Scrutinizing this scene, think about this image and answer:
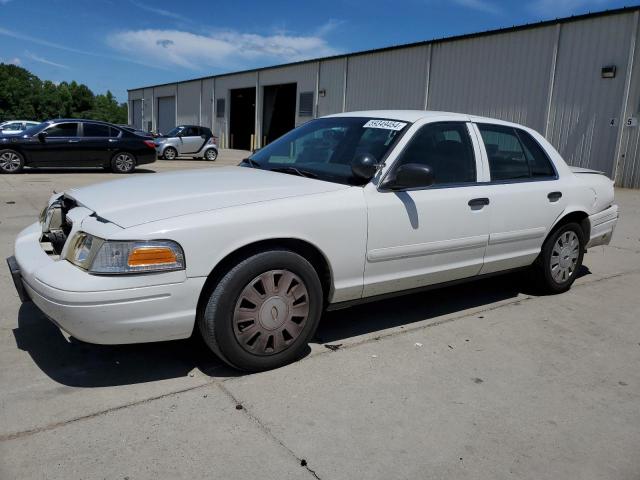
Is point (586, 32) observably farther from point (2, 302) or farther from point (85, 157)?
point (2, 302)

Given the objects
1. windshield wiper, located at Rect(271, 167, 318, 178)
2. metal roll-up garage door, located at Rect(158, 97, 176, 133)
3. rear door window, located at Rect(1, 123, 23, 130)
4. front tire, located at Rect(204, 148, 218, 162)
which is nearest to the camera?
windshield wiper, located at Rect(271, 167, 318, 178)

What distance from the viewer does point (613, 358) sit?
382 cm

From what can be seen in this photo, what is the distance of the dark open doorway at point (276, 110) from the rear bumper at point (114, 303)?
31.1 metres

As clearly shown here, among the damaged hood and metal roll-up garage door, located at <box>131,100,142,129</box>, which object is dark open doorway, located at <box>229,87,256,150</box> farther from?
the damaged hood

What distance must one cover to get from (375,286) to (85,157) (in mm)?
12944

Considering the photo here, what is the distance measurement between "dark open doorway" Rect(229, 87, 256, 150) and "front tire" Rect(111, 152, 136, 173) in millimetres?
22262

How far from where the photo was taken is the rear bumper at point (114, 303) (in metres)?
2.77

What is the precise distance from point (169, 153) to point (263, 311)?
2080cm

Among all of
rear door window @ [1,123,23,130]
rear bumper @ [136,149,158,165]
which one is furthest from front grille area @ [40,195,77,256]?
rear door window @ [1,123,23,130]

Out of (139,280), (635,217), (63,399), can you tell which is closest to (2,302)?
(63,399)

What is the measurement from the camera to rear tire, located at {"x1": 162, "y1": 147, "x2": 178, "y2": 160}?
2261 centimetres

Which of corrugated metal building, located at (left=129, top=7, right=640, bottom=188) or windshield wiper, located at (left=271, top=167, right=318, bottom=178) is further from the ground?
corrugated metal building, located at (left=129, top=7, right=640, bottom=188)

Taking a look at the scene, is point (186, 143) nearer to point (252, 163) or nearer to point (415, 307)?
point (252, 163)

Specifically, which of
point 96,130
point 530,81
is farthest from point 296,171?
point 530,81
